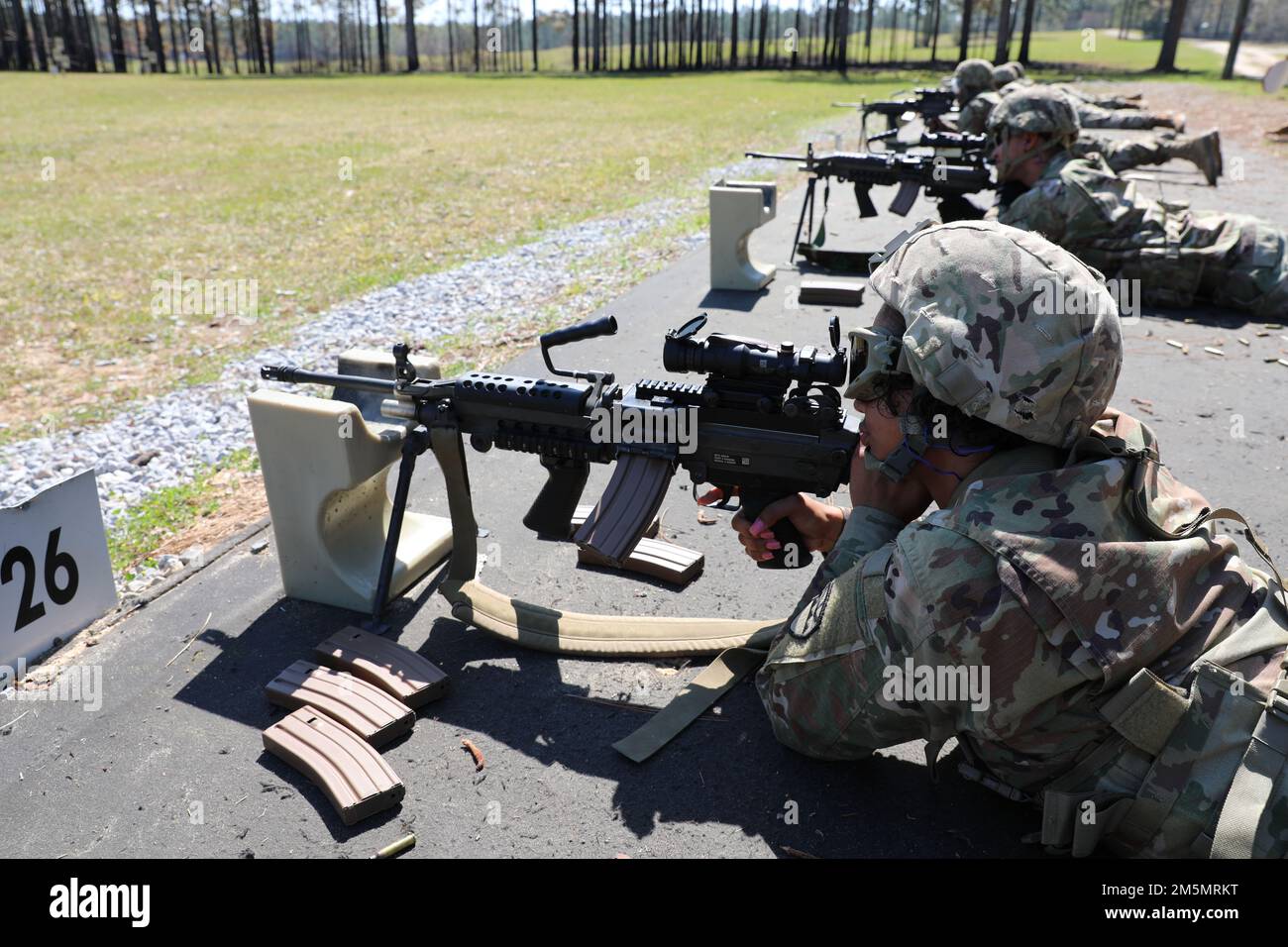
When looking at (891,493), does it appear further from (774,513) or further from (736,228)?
(736,228)

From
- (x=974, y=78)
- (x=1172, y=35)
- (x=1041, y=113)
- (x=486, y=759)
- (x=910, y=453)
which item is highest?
(x=1172, y=35)

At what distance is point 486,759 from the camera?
11.0 feet

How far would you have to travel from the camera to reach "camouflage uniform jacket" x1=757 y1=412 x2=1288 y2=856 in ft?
8.07

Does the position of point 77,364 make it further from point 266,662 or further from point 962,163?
point 962,163

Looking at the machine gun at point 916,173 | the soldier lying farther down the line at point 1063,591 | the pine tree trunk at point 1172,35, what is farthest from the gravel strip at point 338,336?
the pine tree trunk at point 1172,35

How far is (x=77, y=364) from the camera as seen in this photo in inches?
316

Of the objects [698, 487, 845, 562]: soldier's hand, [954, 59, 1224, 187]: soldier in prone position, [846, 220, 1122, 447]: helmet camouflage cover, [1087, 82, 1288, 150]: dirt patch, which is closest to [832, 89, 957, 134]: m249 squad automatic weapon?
[954, 59, 1224, 187]: soldier in prone position

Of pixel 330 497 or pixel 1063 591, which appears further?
pixel 330 497

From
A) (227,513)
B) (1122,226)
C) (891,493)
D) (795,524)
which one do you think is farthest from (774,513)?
(1122,226)

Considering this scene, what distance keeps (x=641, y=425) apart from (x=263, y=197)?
47.2ft

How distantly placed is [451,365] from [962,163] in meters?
5.99

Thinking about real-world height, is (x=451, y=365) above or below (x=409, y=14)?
below

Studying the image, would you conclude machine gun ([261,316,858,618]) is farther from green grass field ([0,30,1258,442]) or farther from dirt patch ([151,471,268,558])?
green grass field ([0,30,1258,442])
